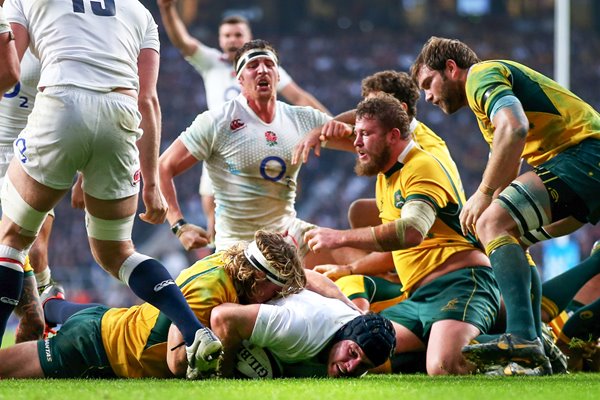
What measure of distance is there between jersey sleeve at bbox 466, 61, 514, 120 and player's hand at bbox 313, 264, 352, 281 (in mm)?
1545

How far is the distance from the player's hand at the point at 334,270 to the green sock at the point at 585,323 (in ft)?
4.40

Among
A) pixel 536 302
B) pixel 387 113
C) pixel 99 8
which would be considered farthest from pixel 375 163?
pixel 99 8

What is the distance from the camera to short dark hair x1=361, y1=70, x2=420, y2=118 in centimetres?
669

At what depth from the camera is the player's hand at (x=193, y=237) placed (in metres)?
6.79

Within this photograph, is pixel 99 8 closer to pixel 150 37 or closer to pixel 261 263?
pixel 150 37

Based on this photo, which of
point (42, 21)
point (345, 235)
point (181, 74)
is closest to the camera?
point (42, 21)

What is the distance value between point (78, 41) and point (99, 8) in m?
0.20

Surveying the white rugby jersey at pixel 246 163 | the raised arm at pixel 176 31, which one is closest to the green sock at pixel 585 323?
the white rugby jersey at pixel 246 163

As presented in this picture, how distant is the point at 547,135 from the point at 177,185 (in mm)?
16977

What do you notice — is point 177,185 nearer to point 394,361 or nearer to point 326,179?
point 326,179

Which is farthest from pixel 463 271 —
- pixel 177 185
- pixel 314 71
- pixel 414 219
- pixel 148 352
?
pixel 314 71

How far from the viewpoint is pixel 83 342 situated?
4.86 m

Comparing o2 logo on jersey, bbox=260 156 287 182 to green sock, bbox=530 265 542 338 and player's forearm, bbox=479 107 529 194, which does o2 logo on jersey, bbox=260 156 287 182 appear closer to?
green sock, bbox=530 265 542 338

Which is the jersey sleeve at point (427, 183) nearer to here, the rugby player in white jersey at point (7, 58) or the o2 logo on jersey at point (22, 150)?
the o2 logo on jersey at point (22, 150)
